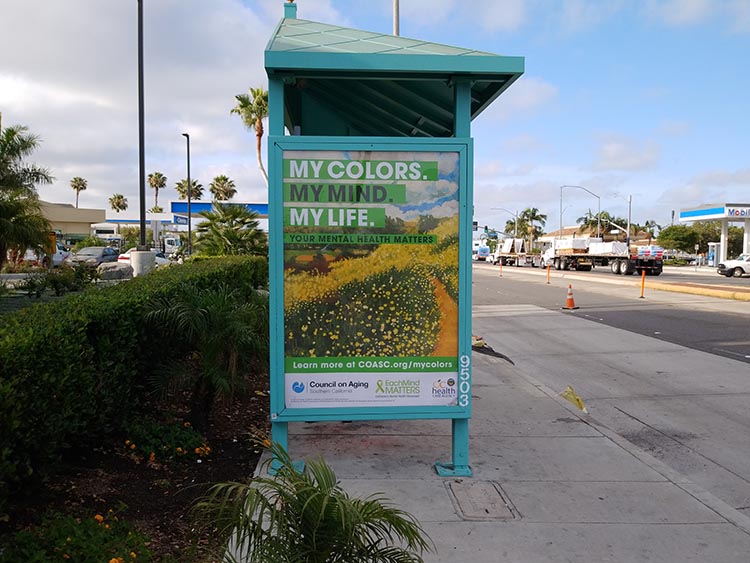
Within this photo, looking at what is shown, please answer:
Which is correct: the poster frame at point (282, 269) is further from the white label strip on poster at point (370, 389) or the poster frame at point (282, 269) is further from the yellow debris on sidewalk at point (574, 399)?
the yellow debris on sidewalk at point (574, 399)

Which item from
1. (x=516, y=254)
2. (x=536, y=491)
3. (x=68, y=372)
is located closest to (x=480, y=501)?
(x=536, y=491)

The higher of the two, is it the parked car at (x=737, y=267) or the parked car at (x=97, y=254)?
the parked car at (x=97, y=254)

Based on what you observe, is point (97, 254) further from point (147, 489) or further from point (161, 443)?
point (147, 489)

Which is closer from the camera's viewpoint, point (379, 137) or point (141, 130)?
point (379, 137)

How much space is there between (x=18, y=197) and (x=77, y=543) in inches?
1022

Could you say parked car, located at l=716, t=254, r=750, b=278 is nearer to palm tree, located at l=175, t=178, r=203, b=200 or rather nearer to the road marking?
the road marking

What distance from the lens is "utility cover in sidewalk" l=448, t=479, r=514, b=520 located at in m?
4.15

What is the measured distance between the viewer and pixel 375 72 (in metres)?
4.66

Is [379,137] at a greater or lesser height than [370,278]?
greater

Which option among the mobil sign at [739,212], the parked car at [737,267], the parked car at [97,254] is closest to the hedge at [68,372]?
the parked car at [97,254]

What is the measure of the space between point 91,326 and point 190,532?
4.97 feet

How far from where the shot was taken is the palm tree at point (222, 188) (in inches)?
3130

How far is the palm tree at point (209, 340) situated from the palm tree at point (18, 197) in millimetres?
21711

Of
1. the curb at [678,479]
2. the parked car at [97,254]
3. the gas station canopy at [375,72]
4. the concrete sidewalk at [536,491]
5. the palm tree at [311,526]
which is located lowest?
the curb at [678,479]
